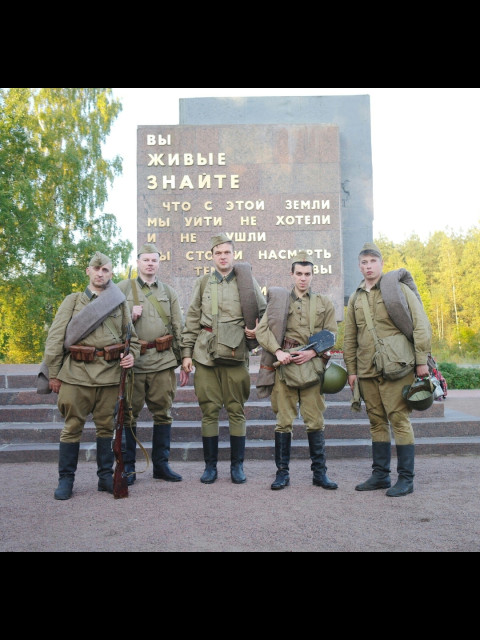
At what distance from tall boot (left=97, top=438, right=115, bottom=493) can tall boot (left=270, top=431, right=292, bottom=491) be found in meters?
1.32

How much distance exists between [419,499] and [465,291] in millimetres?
35204

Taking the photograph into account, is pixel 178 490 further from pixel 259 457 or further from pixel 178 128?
pixel 178 128

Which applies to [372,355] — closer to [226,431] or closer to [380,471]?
[380,471]

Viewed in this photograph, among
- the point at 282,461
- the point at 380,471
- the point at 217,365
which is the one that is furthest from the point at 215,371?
the point at 380,471

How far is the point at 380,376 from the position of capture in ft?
Answer: 14.7

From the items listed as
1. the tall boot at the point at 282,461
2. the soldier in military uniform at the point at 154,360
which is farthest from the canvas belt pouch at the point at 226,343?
the tall boot at the point at 282,461

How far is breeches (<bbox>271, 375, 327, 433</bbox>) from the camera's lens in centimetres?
463

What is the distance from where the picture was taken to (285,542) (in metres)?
3.23

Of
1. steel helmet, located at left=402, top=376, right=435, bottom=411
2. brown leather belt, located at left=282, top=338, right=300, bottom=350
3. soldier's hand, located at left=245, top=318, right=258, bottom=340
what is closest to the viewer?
steel helmet, located at left=402, top=376, right=435, bottom=411

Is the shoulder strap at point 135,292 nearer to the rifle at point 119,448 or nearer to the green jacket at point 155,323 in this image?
the green jacket at point 155,323

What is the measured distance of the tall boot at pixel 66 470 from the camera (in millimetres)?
4324

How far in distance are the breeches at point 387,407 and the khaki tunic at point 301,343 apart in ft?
1.31

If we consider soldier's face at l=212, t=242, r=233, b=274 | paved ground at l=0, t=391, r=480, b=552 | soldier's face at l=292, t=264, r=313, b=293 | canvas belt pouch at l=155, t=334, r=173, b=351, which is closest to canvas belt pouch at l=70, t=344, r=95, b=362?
canvas belt pouch at l=155, t=334, r=173, b=351

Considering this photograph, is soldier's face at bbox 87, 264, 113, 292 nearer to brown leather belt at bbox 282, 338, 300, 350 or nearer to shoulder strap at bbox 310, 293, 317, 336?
brown leather belt at bbox 282, 338, 300, 350
